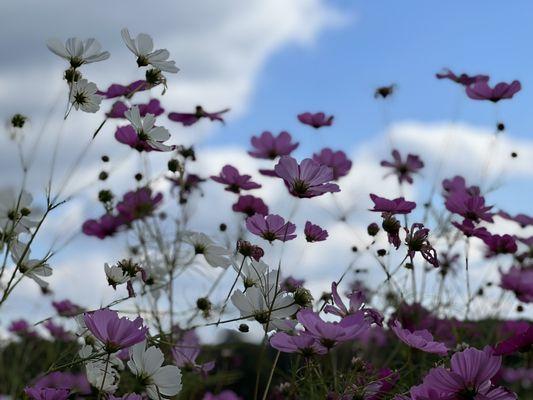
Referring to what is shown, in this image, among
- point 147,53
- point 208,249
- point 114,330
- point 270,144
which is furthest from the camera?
point 270,144

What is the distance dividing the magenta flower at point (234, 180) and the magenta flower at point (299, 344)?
0.73 meters

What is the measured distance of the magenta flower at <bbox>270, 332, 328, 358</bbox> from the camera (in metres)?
0.98

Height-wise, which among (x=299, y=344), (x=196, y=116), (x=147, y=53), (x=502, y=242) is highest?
(x=147, y=53)

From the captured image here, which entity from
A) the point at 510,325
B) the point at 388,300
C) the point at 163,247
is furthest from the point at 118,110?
the point at 510,325

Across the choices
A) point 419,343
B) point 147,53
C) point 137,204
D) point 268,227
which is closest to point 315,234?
point 268,227

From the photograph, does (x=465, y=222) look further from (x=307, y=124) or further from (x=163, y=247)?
(x=163, y=247)

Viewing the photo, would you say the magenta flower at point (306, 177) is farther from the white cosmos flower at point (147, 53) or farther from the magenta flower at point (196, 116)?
the magenta flower at point (196, 116)

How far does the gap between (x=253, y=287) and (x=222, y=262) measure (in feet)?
0.94

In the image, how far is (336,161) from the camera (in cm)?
200

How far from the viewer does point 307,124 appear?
205cm

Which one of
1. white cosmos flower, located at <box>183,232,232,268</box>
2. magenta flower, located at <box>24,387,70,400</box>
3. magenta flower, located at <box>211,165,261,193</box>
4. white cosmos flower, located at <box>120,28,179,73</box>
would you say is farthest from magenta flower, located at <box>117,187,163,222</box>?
magenta flower, located at <box>24,387,70,400</box>

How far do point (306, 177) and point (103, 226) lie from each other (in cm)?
119

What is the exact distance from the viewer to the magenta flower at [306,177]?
1.12 m

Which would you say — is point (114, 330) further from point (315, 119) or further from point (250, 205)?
point (315, 119)
